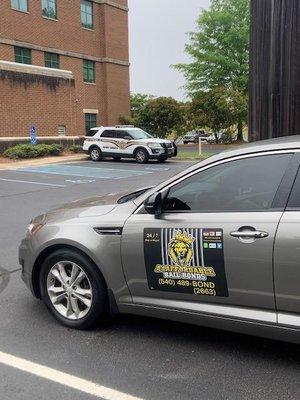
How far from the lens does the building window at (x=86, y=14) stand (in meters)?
34.2

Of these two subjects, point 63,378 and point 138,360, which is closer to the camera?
point 63,378

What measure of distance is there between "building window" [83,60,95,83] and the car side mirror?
32287 mm

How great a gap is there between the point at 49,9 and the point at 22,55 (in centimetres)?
391

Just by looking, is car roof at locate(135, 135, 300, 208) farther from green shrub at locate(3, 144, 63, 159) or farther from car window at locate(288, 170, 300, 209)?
green shrub at locate(3, 144, 63, 159)

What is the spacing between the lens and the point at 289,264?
124 inches

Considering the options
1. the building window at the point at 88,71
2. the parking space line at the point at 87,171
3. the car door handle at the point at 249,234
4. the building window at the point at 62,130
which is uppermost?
the building window at the point at 88,71

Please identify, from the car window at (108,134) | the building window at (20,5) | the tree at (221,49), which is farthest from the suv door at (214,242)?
the tree at (221,49)

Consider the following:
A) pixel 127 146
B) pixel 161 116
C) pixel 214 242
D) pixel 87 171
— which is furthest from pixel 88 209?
pixel 161 116

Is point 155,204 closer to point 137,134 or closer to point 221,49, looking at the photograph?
point 137,134

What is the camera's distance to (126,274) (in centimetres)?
379

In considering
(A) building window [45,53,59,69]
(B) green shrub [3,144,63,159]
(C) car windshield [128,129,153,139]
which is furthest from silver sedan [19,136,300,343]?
(A) building window [45,53,59,69]

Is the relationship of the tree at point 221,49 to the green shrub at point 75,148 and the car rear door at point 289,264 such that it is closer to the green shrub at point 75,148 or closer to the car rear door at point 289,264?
the green shrub at point 75,148

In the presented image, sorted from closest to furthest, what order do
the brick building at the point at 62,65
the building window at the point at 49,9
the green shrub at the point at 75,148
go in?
the brick building at the point at 62,65
the green shrub at the point at 75,148
the building window at the point at 49,9

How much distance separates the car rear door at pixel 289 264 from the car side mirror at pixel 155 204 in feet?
2.92
